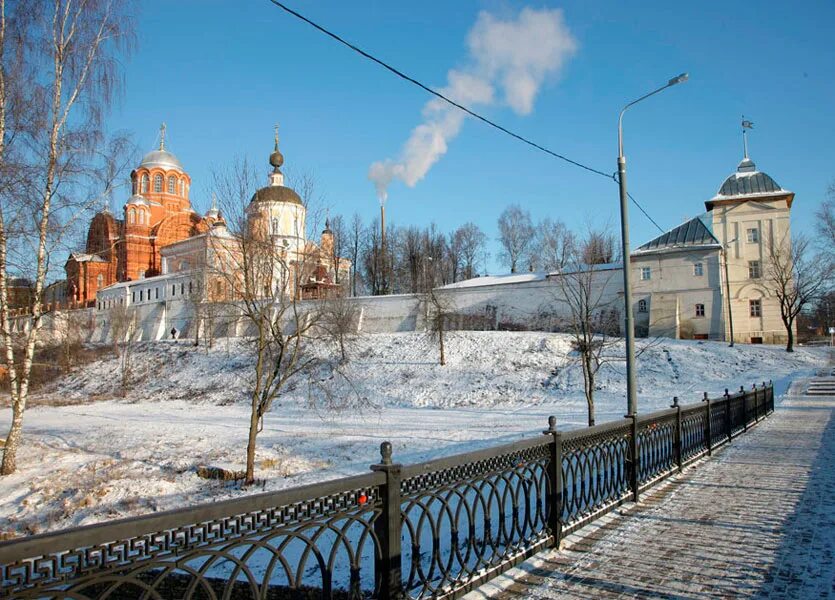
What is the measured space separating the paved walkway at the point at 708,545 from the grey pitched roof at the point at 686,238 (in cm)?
3400

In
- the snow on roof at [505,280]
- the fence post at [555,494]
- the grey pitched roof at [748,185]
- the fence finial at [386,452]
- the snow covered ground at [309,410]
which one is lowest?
the snow covered ground at [309,410]

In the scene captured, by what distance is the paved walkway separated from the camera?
4.33m

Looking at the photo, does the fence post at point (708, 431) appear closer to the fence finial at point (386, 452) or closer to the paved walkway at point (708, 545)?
the paved walkway at point (708, 545)

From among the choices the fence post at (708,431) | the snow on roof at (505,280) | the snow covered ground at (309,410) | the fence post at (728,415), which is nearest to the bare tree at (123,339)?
the snow covered ground at (309,410)

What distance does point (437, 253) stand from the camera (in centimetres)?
6525

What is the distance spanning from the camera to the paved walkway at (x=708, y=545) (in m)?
4.33

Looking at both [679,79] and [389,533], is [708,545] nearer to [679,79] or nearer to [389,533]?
[389,533]

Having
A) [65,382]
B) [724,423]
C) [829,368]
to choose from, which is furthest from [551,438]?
[65,382]

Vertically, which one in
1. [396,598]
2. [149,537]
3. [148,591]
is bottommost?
[396,598]

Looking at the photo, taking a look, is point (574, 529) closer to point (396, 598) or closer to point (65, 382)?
point (396, 598)

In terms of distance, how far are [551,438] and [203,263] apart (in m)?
12.8

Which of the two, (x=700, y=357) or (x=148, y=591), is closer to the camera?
(x=148, y=591)

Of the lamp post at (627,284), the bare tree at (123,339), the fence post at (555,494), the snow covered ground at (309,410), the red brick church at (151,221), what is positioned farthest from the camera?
the red brick church at (151,221)

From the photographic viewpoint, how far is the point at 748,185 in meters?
42.9
